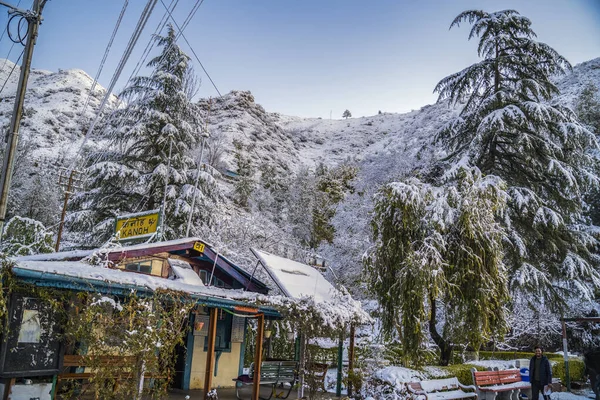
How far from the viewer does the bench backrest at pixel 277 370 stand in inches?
452

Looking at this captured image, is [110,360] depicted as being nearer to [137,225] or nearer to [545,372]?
[137,225]

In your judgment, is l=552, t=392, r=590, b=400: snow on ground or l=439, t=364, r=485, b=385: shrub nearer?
l=439, t=364, r=485, b=385: shrub

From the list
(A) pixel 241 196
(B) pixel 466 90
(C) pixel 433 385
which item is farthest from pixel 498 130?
(A) pixel 241 196

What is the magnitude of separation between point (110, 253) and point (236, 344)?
5.10 m

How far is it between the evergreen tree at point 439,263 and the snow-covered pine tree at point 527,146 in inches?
187

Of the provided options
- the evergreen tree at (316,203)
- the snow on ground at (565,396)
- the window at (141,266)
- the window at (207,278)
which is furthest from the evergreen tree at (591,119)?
the window at (141,266)

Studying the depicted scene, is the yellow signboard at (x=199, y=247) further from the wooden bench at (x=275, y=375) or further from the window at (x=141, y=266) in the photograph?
the wooden bench at (x=275, y=375)

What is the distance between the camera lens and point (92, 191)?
21.0m

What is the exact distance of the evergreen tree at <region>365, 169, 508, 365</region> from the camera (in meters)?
11.6

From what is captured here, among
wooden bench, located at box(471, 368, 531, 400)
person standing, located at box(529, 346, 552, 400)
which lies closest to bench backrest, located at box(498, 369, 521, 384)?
wooden bench, located at box(471, 368, 531, 400)

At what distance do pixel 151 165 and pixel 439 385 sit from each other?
56.6ft

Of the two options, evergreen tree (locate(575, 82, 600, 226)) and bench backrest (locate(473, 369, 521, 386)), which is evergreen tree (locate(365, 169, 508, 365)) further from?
evergreen tree (locate(575, 82, 600, 226))

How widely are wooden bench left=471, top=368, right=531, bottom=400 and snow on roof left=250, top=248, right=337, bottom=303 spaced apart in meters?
4.12

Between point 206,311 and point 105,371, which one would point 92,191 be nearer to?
point 206,311
